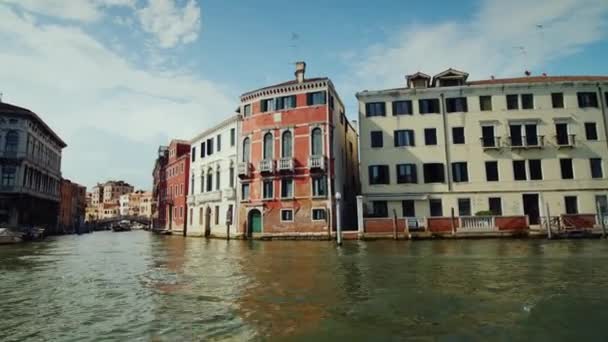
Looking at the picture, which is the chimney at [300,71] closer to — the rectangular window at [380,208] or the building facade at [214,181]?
the building facade at [214,181]

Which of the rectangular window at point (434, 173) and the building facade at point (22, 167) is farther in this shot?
the building facade at point (22, 167)

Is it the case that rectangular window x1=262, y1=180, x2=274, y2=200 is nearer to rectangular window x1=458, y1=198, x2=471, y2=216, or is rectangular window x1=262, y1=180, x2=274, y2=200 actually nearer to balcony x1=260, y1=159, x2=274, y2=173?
balcony x1=260, y1=159, x2=274, y2=173

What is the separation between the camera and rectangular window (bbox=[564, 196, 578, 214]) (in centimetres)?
2541

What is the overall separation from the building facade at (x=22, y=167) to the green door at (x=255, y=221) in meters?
23.5

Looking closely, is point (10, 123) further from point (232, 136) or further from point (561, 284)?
point (561, 284)

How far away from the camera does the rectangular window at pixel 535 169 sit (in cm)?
2586

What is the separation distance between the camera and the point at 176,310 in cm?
630

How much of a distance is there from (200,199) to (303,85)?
1511cm

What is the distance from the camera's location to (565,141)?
26.1m

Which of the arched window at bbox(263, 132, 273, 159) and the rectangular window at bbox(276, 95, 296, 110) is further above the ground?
the rectangular window at bbox(276, 95, 296, 110)

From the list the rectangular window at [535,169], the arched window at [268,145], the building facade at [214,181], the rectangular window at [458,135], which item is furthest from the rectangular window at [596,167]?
the building facade at [214,181]

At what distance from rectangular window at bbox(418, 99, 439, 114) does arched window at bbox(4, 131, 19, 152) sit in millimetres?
39947

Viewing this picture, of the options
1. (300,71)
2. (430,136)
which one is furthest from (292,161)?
(430,136)

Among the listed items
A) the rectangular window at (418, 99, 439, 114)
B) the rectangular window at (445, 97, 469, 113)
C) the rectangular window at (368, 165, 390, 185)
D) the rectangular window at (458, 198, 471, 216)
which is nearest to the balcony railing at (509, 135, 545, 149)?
the rectangular window at (445, 97, 469, 113)
